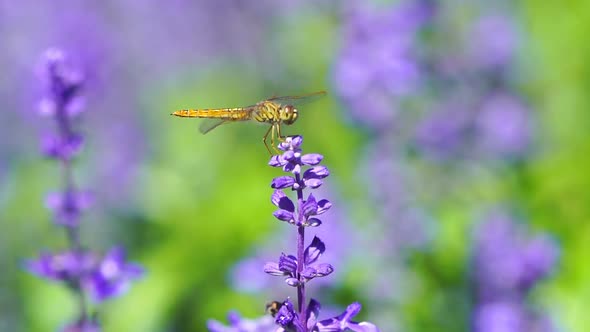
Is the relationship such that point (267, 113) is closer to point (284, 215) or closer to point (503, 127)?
point (284, 215)

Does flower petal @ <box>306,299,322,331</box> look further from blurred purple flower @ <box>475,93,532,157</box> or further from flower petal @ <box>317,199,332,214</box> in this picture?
blurred purple flower @ <box>475,93,532,157</box>

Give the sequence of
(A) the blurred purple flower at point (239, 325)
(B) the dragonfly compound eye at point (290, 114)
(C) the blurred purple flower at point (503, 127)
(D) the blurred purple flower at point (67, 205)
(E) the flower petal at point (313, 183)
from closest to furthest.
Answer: (E) the flower petal at point (313, 183) < (A) the blurred purple flower at point (239, 325) < (B) the dragonfly compound eye at point (290, 114) < (D) the blurred purple flower at point (67, 205) < (C) the blurred purple flower at point (503, 127)

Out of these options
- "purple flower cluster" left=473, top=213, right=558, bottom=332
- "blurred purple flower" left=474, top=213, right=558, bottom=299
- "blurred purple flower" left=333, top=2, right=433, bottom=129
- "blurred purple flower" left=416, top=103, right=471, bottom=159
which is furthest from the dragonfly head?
"blurred purple flower" left=416, top=103, right=471, bottom=159

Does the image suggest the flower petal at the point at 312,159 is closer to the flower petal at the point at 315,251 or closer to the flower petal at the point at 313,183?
the flower petal at the point at 313,183

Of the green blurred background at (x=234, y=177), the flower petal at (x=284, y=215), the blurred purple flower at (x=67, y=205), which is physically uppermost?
the green blurred background at (x=234, y=177)

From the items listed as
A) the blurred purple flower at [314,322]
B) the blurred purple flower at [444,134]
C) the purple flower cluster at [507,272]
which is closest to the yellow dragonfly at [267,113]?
the blurred purple flower at [314,322]

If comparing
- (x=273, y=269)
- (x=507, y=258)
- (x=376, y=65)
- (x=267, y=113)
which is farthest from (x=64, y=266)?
(x=376, y=65)
